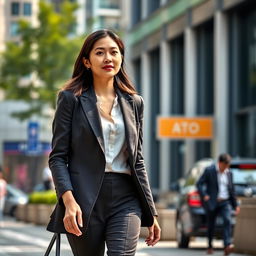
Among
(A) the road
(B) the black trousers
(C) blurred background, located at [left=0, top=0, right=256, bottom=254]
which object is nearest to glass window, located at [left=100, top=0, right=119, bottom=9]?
(C) blurred background, located at [left=0, top=0, right=256, bottom=254]

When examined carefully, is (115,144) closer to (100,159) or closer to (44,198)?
(100,159)

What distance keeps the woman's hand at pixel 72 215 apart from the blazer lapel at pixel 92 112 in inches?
13.8

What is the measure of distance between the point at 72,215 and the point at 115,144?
536 mm

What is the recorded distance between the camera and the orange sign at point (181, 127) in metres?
Result: 38.7

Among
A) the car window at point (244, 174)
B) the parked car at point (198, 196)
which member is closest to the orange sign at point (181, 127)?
the parked car at point (198, 196)

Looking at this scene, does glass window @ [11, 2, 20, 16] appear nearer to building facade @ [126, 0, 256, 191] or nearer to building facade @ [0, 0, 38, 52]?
building facade @ [0, 0, 38, 52]

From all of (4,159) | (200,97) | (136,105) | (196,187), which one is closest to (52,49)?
(200,97)

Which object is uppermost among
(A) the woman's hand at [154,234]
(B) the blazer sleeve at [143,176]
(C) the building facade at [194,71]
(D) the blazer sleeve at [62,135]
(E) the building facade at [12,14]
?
(E) the building facade at [12,14]

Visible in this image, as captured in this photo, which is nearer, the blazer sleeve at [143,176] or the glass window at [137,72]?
the blazer sleeve at [143,176]

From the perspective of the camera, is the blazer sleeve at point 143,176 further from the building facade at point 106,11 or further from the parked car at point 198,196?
the building facade at point 106,11

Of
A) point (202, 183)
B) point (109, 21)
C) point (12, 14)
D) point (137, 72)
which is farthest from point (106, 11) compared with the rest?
point (202, 183)

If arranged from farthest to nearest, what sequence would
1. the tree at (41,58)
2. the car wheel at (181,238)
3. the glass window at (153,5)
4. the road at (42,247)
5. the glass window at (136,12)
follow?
the glass window at (136,12), the glass window at (153,5), the tree at (41,58), the car wheel at (181,238), the road at (42,247)

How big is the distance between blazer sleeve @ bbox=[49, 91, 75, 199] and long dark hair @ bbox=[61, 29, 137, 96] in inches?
3.5

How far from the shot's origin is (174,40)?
1902 inches
